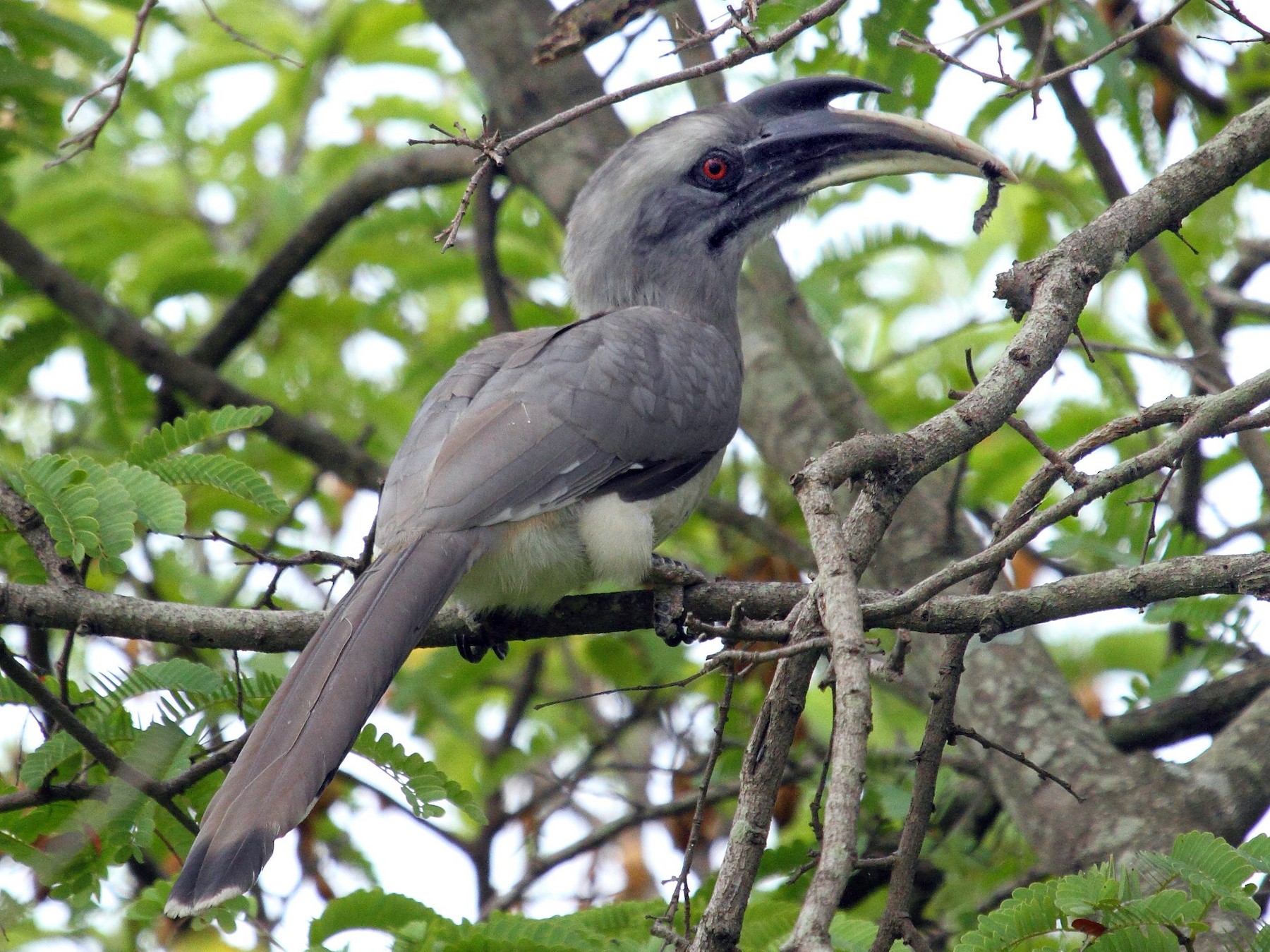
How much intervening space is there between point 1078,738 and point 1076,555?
70 centimetres

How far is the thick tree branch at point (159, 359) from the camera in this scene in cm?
532

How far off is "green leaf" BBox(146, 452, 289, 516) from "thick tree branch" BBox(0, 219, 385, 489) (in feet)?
5.57

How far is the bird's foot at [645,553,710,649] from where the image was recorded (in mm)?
3631

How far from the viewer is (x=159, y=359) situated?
5.58 m

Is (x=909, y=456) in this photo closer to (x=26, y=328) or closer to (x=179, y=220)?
(x=26, y=328)

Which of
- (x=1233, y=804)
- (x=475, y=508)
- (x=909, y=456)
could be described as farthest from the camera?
(x=1233, y=804)

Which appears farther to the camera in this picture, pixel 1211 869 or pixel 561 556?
pixel 561 556

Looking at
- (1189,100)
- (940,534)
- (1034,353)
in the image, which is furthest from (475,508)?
(1189,100)

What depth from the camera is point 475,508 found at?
11.4 feet

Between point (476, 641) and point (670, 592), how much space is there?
2.27 ft

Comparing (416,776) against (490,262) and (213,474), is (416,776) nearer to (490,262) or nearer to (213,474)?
(213,474)

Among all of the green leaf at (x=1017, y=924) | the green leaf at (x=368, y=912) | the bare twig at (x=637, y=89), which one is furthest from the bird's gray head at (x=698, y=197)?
the green leaf at (x=1017, y=924)

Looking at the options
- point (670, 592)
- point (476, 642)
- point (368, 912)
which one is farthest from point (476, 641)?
point (368, 912)

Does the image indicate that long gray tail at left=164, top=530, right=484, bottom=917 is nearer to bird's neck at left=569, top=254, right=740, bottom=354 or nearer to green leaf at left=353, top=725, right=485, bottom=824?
green leaf at left=353, top=725, right=485, bottom=824
